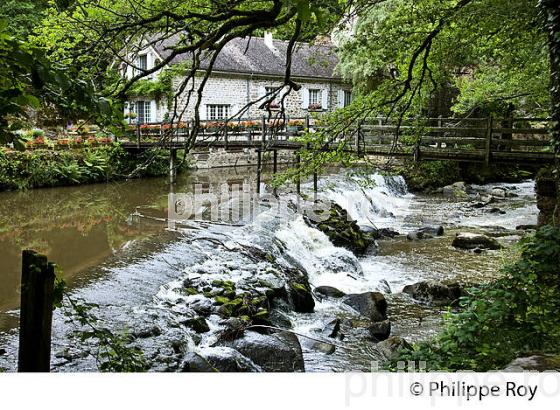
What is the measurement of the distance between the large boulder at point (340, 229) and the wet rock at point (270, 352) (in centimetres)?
518

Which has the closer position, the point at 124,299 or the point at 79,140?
the point at 124,299

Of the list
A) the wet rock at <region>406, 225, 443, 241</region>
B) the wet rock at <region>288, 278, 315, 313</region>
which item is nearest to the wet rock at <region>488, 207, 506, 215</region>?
the wet rock at <region>406, 225, 443, 241</region>

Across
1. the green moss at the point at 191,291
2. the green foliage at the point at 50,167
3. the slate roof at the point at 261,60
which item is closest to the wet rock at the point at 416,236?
the green moss at the point at 191,291

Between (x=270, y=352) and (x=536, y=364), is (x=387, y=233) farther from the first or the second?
(x=536, y=364)

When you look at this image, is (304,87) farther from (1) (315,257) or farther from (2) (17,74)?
(2) (17,74)

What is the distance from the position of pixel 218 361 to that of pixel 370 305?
118 inches

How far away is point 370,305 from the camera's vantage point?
7.47 meters

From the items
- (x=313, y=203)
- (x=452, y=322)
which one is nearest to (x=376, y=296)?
(x=452, y=322)

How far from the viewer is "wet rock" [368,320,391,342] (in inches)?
261

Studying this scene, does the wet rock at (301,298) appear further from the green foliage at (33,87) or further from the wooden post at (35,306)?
the green foliage at (33,87)

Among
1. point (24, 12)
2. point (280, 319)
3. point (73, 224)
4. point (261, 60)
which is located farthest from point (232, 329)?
point (24, 12)

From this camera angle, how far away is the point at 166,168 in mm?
20375

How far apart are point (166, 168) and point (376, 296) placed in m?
14.3

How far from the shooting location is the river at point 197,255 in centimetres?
600
